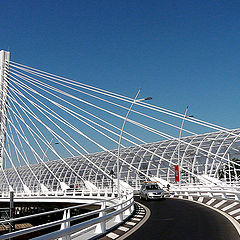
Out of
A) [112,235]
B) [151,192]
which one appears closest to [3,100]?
[151,192]

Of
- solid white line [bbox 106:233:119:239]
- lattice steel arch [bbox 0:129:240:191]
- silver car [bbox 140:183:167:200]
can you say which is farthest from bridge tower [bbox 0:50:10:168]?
solid white line [bbox 106:233:119:239]

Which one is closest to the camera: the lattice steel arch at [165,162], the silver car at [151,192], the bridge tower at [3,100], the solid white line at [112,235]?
the solid white line at [112,235]

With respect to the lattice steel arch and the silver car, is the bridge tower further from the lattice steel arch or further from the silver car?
the silver car

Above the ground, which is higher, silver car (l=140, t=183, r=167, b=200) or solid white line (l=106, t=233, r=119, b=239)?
silver car (l=140, t=183, r=167, b=200)

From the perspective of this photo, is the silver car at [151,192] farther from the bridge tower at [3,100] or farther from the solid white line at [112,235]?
the solid white line at [112,235]

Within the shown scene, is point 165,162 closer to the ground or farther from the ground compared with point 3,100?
closer to the ground

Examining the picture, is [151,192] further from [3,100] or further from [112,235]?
[112,235]

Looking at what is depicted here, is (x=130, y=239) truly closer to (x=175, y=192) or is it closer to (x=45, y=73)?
(x=45, y=73)

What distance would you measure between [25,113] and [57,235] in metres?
27.3

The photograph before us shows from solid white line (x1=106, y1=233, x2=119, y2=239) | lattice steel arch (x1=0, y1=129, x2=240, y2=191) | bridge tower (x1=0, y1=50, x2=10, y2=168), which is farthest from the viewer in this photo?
lattice steel arch (x1=0, y1=129, x2=240, y2=191)

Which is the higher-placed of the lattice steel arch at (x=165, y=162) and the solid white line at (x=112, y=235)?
the lattice steel arch at (x=165, y=162)

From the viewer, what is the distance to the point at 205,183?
39.2m

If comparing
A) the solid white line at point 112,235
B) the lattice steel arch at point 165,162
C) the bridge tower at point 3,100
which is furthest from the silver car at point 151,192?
the solid white line at point 112,235

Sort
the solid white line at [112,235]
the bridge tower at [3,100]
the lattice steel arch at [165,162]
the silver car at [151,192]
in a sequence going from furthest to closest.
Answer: the lattice steel arch at [165,162]
the bridge tower at [3,100]
the silver car at [151,192]
the solid white line at [112,235]
